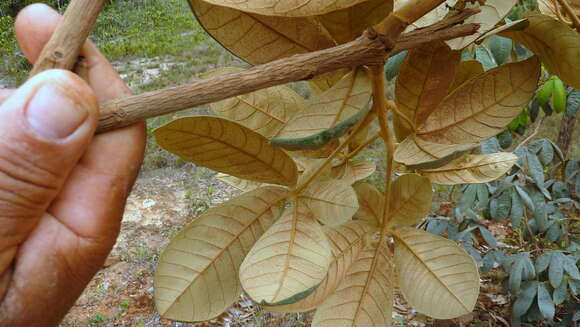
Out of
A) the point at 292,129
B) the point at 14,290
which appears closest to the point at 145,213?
the point at 14,290

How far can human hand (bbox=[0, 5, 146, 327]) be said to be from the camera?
1.36ft

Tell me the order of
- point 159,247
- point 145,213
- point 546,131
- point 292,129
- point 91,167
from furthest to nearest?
point 546,131
point 145,213
point 159,247
point 91,167
point 292,129

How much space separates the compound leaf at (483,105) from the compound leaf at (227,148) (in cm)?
14

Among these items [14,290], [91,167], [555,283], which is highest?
[91,167]

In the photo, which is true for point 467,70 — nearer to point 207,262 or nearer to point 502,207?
point 207,262

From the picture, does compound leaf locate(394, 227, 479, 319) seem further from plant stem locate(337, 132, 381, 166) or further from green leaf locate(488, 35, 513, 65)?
green leaf locate(488, 35, 513, 65)

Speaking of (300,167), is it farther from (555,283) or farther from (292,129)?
(555,283)

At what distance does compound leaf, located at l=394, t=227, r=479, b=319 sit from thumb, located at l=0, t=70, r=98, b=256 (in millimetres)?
318

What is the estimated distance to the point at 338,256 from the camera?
0.40 meters

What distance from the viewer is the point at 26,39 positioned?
0.46 meters

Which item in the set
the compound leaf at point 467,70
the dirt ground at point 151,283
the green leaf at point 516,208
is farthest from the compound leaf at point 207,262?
the dirt ground at point 151,283

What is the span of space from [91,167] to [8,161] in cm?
8

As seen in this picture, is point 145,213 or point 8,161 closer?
point 8,161

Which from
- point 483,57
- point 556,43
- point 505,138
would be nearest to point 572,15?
point 556,43
